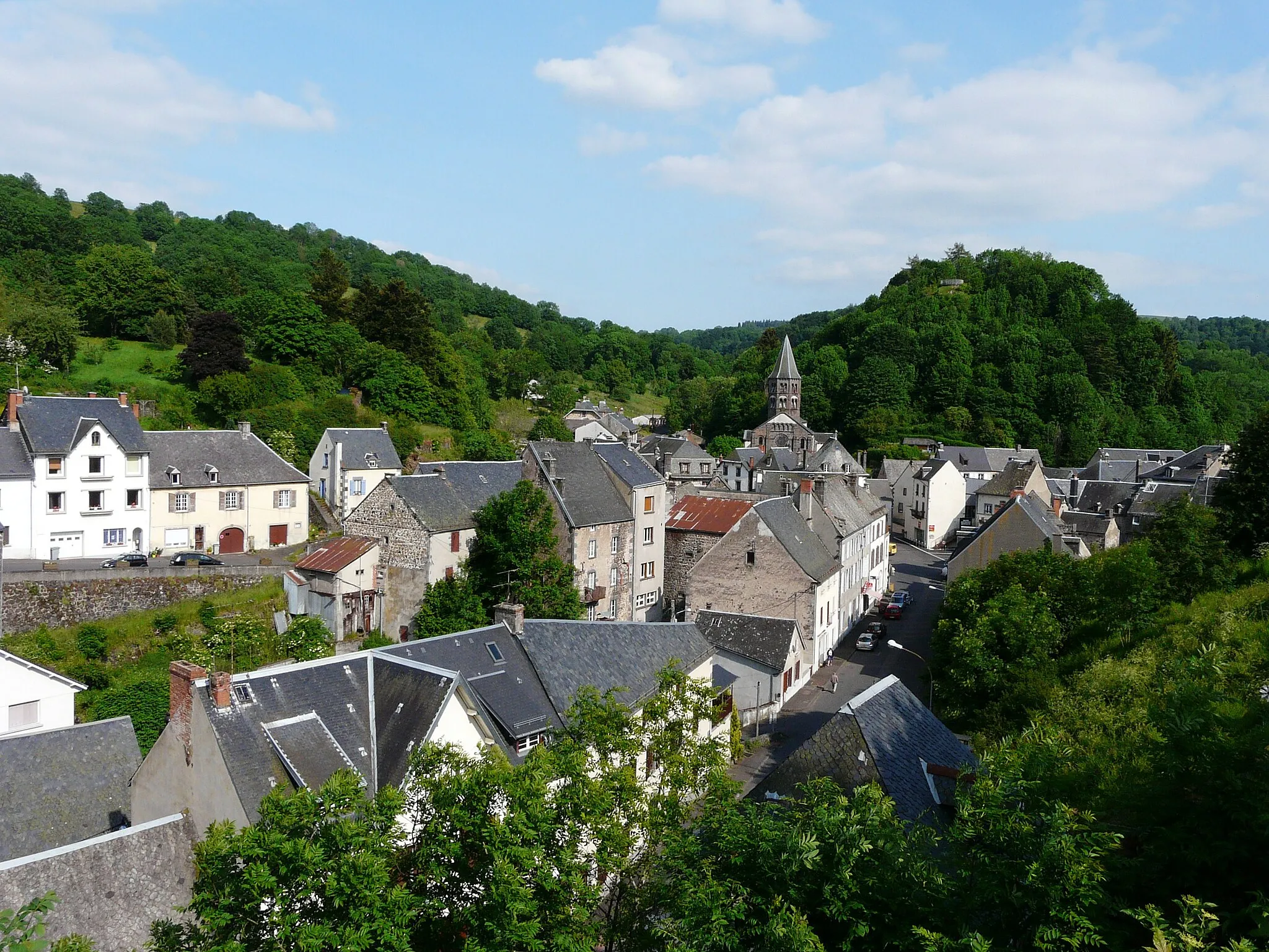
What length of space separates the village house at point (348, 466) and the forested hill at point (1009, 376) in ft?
246

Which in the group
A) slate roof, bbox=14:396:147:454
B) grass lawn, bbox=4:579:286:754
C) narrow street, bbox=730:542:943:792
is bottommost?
narrow street, bbox=730:542:943:792

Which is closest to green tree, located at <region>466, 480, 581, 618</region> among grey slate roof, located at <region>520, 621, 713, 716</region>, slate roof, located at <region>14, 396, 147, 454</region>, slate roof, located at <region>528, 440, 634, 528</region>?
slate roof, located at <region>528, 440, 634, 528</region>

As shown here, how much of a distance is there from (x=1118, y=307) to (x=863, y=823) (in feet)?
458

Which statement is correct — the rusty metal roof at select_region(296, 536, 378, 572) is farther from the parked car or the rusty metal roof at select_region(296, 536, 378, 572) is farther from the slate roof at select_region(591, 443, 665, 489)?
the slate roof at select_region(591, 443, 665, 489)

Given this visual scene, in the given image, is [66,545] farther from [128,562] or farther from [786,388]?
[786,388]

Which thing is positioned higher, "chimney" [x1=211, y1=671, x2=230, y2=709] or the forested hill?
the forested hill

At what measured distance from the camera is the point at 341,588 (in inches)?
1460

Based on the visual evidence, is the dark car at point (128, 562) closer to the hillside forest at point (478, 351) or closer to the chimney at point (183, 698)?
the hillside forest at point (478, 351)

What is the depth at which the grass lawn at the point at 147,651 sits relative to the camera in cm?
2983

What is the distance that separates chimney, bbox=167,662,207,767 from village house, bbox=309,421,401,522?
32940mm

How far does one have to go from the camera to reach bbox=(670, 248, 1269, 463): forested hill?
11369 cm

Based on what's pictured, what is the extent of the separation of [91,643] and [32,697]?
8.00 meters

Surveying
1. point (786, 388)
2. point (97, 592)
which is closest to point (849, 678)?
point (97, 592)

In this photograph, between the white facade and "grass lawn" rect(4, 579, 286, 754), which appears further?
"grass lawn" rect(4, 579, 286, 754)
